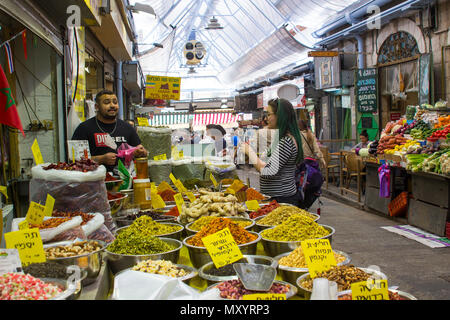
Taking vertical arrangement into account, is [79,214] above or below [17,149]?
below

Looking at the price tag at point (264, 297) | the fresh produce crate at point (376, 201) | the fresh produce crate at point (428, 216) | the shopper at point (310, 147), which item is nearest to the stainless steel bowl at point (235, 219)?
the price tag at point (264, 297)

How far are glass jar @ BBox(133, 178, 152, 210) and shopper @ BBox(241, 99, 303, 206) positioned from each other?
102cm

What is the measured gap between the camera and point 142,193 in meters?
3.25

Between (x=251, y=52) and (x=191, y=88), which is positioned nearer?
(x=251, y=52)

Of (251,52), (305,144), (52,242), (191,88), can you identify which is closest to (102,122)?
(52,242)

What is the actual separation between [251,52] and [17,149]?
17.6 metres

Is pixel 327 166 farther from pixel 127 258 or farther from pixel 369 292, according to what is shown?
pixel 369 292

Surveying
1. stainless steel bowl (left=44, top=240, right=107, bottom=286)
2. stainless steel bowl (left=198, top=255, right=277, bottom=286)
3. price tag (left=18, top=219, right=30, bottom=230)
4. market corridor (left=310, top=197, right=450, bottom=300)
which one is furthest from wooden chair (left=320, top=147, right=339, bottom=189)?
stainless steel bowl (left=44, top=240, right=107, bottom=286)

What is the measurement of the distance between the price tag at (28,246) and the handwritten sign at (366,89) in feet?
37.5

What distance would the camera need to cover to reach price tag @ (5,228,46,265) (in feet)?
5.69

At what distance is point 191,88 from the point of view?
3916cm

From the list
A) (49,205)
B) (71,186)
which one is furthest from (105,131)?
(49,205)

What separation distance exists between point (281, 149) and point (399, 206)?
4616 mm
